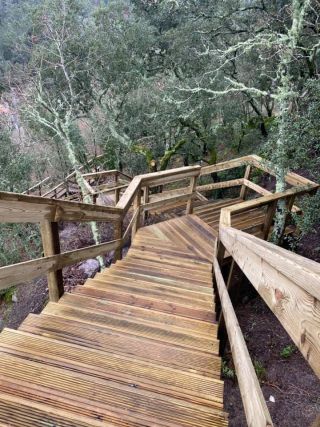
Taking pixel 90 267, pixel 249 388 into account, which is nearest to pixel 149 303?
pixel 249 388

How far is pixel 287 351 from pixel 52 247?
4012 mm

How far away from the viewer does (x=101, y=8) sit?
12.5 metres

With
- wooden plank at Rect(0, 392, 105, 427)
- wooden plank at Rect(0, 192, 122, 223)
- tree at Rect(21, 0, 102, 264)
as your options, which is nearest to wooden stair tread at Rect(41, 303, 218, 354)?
wooden plank at Rect(0, 192, 122, 223)

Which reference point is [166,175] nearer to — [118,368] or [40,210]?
[40,210]

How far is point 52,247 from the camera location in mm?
2650

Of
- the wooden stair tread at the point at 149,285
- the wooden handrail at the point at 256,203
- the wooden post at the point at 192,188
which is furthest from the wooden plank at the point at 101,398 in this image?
the wooden post at the point at 192,188

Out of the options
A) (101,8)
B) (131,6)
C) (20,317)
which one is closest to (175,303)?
(20,317)

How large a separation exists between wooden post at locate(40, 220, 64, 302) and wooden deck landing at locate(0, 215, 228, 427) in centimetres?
11

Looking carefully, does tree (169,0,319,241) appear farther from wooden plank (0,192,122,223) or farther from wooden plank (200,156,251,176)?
wooden plank (0,192,122,223)

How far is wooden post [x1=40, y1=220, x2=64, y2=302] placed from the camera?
8.34 feet

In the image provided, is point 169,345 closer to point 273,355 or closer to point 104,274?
point 104,274

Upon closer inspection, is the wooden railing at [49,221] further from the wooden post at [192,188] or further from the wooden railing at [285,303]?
the wooden post at [192,188]

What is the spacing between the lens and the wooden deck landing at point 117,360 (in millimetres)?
1610

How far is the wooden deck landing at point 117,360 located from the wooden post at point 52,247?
0.35 ft
